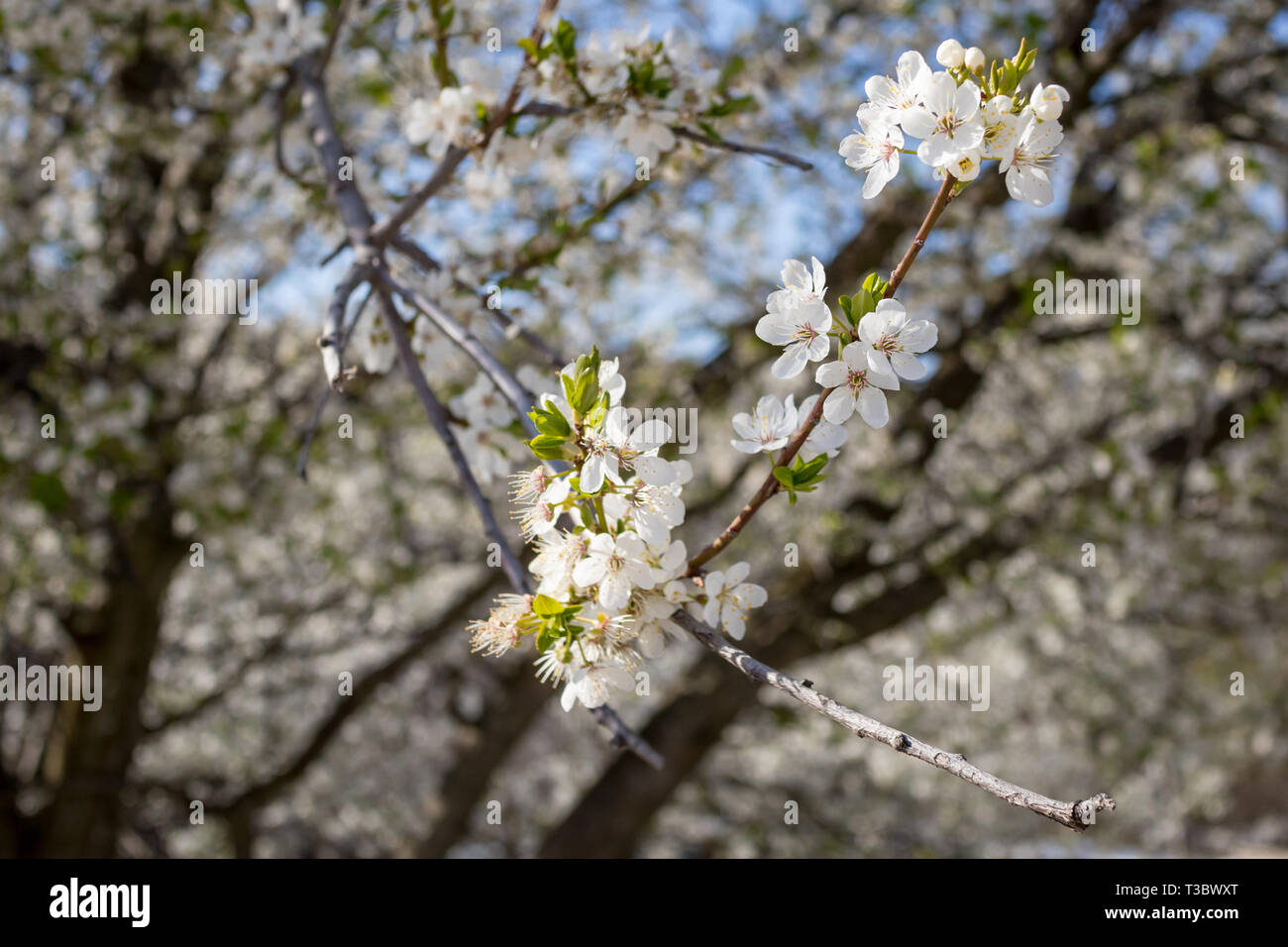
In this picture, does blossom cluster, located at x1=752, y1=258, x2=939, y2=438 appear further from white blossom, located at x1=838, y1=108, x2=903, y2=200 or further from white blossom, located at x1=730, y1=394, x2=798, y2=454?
white blossom, located at x1=838, y1=108, x2=903, y2=200

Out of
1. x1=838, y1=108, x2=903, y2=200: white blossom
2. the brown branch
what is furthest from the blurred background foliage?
x1=838, y1=108, x2=903, y2=200: white blossom

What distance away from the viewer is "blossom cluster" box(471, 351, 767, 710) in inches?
38.7

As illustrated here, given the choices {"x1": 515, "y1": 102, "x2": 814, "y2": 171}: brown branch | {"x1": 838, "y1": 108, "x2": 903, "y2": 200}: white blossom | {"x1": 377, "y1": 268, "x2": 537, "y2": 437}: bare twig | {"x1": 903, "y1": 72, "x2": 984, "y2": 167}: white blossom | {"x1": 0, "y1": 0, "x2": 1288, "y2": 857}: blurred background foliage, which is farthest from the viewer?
{"x1": 0, "y1": 0, "x2": 1288, "y2": 857}: blurred background foliage

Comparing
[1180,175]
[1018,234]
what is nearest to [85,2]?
[1018,234]

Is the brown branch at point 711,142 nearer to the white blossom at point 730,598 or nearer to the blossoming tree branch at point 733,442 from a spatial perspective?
the blossoming tree branch at point 733,442

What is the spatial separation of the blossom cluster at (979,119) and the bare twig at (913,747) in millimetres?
491

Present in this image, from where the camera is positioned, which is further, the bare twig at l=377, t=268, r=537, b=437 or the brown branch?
the brown branch

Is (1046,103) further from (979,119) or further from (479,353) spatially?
(479,353)

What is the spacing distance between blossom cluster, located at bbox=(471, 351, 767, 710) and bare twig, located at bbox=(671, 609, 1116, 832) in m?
0.06

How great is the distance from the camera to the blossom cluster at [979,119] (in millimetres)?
943

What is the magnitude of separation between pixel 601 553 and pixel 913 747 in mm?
346

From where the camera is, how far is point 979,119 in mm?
951

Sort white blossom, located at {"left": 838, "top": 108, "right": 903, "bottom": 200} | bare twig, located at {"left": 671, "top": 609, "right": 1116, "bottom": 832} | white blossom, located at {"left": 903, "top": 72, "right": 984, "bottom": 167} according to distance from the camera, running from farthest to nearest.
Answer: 1. white blossom, located at {"left": 838, "top": 108, "right": 903, "bottom": 200}
2. white blossom, located at {"left": 903, "top": 72, "right": 984, "bottom": 167}
3. bare twig, located at {"left": 671, "top": 609, "right": 1116, "bottom": 832}
